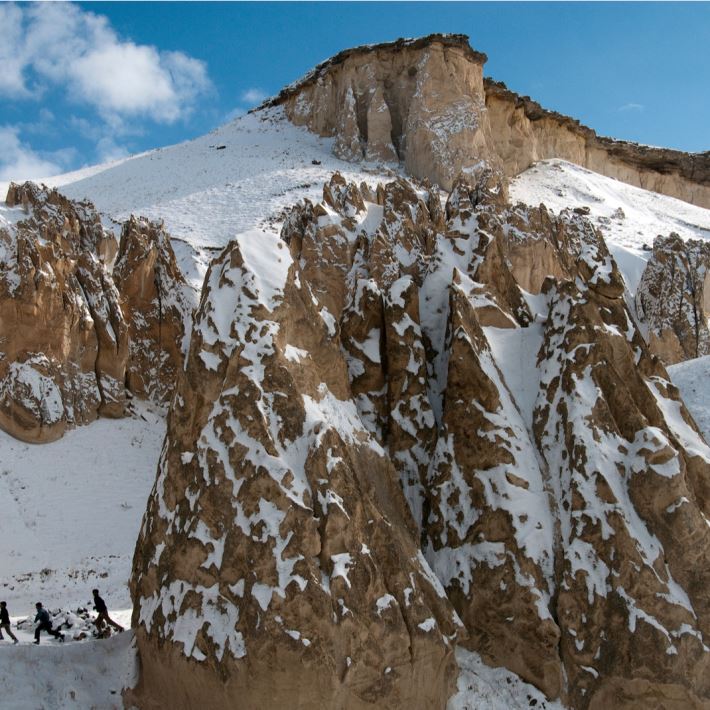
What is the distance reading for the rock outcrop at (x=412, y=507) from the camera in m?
8.65

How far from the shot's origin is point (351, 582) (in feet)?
28.6

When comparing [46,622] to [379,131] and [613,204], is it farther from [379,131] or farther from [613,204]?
[613,204]

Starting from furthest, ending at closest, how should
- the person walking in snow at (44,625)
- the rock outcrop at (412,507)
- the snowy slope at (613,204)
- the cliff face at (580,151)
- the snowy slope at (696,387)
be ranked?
the cliff face at (580,151) < the snowy slope at (613,204) < the snowy slope at (696,387) < the person walking in snow at (44,625) < the rock outcrop at (412,507)

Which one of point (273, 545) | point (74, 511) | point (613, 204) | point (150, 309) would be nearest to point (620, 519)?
point (273, 545)

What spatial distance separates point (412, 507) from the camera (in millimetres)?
11141

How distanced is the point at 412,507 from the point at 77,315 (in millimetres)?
18744

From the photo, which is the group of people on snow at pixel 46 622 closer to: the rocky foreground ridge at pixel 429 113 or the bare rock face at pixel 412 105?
the rocky foreground ridge at pixel 429 113

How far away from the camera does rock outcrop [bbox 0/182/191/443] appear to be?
945 inches

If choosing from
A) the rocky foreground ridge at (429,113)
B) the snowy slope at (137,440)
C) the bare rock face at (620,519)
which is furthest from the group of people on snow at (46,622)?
the rocky foreground ridge at (429,113)

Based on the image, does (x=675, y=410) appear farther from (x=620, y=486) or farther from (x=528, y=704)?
(x=528, y=704)

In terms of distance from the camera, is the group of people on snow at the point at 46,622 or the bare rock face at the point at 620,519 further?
the group of people on snow at the point at 46,622

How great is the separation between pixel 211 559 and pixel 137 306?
22.3 metres

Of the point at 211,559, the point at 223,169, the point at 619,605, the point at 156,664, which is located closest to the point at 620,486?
the point at 619,605

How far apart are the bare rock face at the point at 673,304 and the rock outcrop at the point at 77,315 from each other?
1933cm
